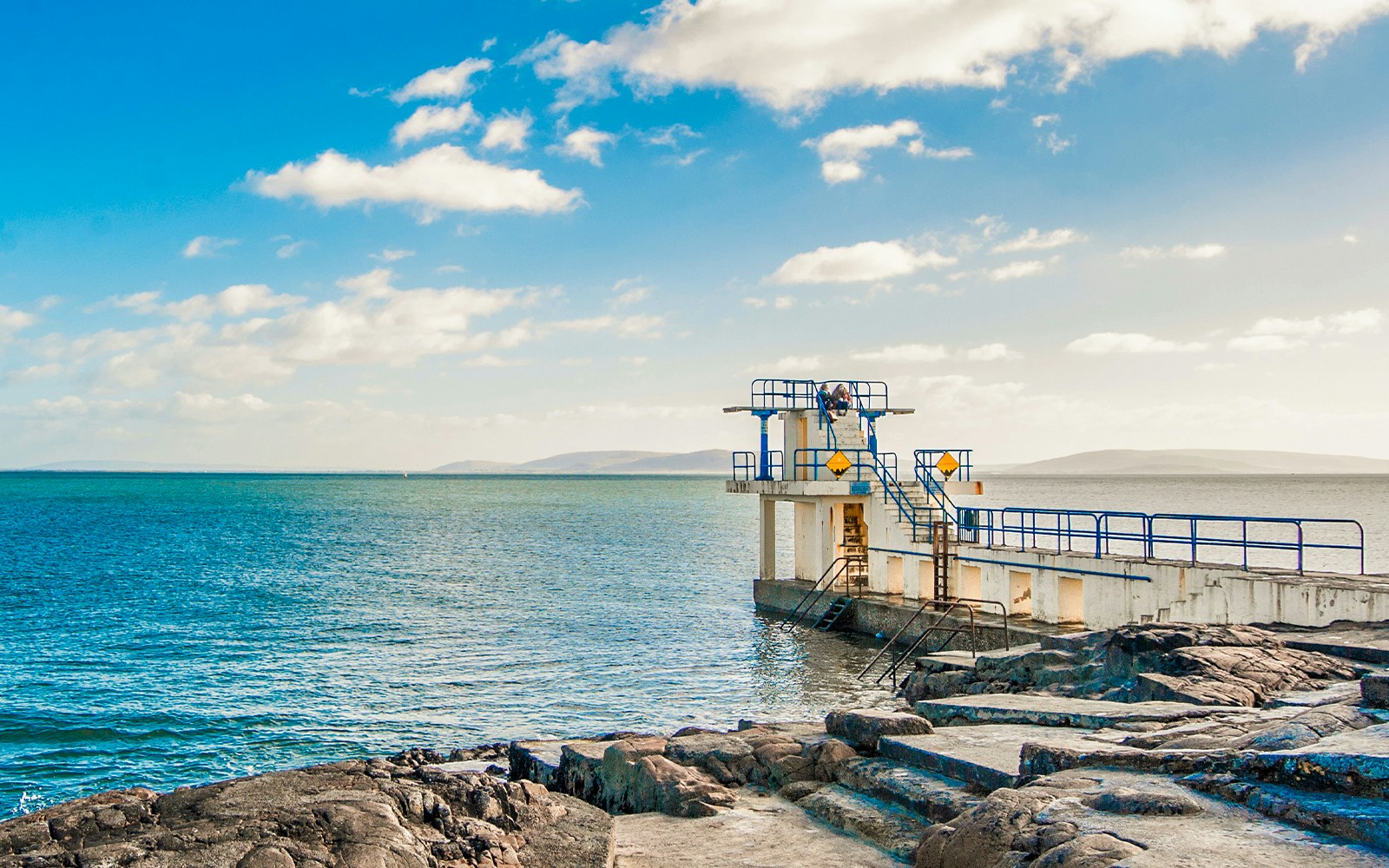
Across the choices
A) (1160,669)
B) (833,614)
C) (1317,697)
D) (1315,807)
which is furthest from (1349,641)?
(833,614)

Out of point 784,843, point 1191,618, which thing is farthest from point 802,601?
point 784,843

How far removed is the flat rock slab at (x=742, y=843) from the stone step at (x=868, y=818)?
8cm

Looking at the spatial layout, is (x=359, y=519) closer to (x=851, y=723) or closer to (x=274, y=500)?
(x=274, y=500)

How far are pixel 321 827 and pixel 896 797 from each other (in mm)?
→ 4321

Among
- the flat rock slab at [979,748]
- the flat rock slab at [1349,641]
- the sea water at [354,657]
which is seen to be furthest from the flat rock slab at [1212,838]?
the sea water at [354,657]

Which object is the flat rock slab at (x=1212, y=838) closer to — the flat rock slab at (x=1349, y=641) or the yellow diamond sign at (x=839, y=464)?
the flat rock slab at (x=1349, y=641)

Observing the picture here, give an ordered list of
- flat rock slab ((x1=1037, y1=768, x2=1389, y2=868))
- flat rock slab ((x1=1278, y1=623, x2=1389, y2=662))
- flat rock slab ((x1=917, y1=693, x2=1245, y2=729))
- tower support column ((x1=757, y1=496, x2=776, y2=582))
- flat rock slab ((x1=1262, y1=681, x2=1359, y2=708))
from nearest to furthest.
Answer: flat rock slab ((x1=1037, y1=768, x2=1389, y2=868)), flat rock slab ((x1=917, y1=693, x2=1245, y2=729)), flat rock slab ((x1=1262, y1=681, x2=1359, y2=708)), flat rock slab ((x1=1278, y1=623, x2=1389, y2=662)), tower support column ((x1=757, y1=496, x2=776, y2=582))

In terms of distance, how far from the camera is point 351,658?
25.0 m

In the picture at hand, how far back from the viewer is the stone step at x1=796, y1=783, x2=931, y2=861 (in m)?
7.27

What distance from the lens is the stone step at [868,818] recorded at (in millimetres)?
7273

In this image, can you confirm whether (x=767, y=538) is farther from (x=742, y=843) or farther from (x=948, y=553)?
(x=742, y=843)

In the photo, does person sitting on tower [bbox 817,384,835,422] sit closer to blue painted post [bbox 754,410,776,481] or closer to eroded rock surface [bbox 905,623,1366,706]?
blue painted post [bbox 754,410,776,481]

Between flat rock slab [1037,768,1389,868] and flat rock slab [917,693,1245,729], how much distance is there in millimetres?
2907

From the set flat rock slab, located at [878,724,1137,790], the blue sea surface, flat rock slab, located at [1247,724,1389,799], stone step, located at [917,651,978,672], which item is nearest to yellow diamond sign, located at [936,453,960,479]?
the blue sea surface
